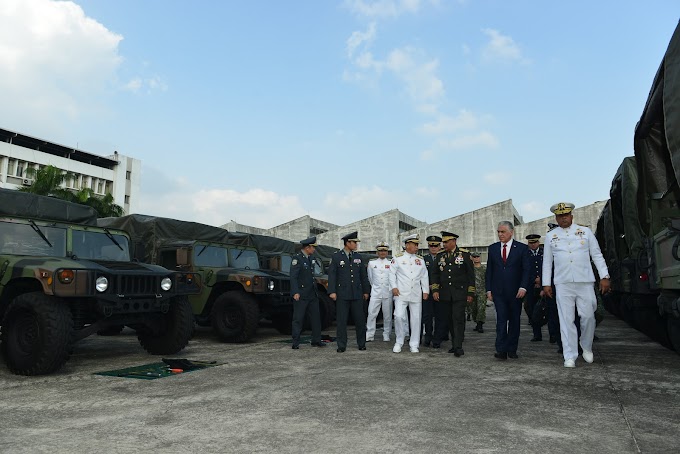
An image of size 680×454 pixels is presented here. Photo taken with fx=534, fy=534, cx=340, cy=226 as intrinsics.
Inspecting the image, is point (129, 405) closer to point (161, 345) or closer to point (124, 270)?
point (124, 270)

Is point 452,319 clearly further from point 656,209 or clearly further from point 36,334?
point 36,334

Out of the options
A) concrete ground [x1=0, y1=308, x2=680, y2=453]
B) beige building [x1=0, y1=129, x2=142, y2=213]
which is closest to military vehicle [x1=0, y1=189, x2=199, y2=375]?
concrete ground [x1=0, y1=308, x2=680, y2=453]

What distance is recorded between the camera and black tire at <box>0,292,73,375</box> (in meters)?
4.96

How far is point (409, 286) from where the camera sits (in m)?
7.02

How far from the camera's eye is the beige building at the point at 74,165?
55.4 metres

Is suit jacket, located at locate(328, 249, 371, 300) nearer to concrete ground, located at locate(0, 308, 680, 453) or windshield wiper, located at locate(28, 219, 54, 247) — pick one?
concrete ground, located at locate(0, 308, 680, 453)

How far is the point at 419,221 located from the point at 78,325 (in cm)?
4297

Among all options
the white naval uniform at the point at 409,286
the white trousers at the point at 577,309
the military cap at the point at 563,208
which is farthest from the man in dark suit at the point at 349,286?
the military cap at the point at 563,208

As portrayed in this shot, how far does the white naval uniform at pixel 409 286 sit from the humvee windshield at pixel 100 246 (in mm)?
3510

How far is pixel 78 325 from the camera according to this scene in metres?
5.56

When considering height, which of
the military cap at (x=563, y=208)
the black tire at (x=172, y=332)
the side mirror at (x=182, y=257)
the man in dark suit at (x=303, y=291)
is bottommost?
the black tire at (x=172, y=332)

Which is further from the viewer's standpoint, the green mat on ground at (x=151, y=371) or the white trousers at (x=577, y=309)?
the white trousers at (x=577, y=309)

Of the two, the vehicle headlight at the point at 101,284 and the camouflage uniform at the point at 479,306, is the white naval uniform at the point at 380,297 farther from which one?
the vehicle headlight at the point at 101,284

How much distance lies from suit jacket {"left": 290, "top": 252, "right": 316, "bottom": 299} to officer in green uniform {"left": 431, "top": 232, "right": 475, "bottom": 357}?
1697 millimetres
